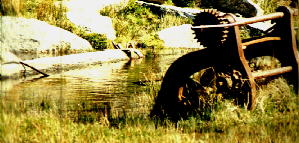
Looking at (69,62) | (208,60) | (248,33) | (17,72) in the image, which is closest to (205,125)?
(208,60)

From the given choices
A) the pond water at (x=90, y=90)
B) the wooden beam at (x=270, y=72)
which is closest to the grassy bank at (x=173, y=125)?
the wooden beam at (x=270, y=72)

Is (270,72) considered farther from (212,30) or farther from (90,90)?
(90,90)

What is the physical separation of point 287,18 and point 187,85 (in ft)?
5.61

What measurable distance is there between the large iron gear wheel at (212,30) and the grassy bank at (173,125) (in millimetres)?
968

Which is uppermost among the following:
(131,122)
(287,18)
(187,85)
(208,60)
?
(287,18)

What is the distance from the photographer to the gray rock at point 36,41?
487 inches

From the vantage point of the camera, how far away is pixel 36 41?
13047 millimetres

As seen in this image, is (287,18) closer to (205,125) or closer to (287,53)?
(287,53)

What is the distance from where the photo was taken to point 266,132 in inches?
177

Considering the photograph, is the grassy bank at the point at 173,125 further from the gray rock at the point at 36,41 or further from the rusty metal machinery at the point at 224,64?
the gray rock at the point at 36,41

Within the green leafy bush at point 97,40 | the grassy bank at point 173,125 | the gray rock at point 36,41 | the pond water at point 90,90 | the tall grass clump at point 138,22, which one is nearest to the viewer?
the grassy bank at point 173,125

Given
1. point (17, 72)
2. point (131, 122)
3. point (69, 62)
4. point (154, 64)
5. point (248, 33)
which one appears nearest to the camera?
point (131, 122)

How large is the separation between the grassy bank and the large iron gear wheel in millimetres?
968

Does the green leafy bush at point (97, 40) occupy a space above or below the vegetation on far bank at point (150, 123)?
above
